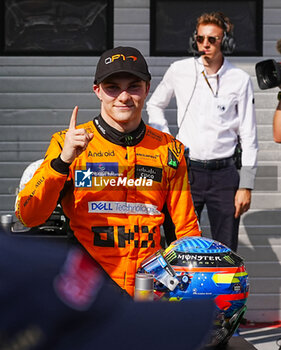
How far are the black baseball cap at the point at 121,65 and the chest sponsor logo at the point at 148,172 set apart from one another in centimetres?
43

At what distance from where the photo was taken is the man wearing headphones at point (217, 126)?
17.1ft

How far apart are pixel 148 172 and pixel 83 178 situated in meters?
0.32

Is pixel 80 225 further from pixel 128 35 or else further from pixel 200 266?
pixel 128 35

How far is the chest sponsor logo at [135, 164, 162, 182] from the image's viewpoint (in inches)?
135

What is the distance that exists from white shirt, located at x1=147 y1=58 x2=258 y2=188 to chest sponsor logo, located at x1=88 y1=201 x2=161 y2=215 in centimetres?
193

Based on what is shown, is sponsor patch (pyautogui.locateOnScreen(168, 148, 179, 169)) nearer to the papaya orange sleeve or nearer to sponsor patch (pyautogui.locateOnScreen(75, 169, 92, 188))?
the papaya orange sleeve

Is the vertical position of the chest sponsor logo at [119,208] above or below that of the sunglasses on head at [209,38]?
below

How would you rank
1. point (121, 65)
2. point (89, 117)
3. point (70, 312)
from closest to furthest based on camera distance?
point (70, 312)
point (121, 65)
point (89, 117)

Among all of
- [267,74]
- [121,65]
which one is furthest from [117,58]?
[267,74]

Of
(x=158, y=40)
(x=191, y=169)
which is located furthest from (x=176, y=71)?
(x=158, y=40)

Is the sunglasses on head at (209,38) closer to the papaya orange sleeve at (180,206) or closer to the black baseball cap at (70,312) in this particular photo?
the papaya orange sleeve at (180,206)

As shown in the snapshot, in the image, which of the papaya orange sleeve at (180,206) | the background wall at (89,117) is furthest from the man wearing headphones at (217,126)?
the papaya orange sleeve at (180,206)

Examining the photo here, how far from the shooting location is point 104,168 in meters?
3.41

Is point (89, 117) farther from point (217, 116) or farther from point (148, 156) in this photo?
point (148, 156)
